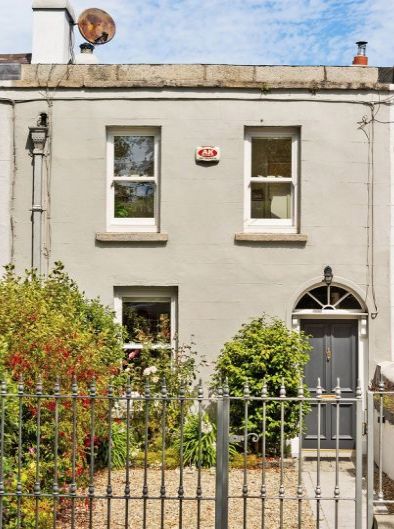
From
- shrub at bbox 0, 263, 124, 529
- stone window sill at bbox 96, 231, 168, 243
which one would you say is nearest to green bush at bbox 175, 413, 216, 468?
shrub at bbox 0, 263, 124, 529

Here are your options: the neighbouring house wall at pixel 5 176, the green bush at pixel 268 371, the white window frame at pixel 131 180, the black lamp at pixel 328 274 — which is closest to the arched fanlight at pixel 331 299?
the black lamp at pixel 328 274

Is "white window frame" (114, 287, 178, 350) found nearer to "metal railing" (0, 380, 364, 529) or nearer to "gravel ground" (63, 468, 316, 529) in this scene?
"metal railing" (0, 380, 364, 529)

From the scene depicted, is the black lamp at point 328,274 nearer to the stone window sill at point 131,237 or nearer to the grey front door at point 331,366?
the grey front door at point 331,366

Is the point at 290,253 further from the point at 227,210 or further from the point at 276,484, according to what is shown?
the point at 276,484

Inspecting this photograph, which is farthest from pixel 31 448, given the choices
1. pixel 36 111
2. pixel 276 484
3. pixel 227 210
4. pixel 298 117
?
pixel 298 117

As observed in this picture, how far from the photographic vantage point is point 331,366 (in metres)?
12.5

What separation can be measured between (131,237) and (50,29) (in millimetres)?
4292

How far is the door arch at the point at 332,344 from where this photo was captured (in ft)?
40.7

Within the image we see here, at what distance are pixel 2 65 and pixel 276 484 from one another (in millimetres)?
8608

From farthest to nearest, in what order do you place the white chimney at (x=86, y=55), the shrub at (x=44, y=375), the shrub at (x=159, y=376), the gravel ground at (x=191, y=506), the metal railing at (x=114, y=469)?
the white chimney at (x=86, y=55), the shrub at (x=159, y=376), the gravel ground at (x=191, y=506), the shrub at (x=44, y=375), the metal railing at (x=114, y=469)

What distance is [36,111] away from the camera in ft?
41.0

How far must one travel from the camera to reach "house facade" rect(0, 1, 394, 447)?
1234 cm

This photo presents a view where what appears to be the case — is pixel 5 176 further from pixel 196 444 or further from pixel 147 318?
pixel 196 444

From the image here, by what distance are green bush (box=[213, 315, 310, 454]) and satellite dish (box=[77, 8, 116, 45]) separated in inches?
262
